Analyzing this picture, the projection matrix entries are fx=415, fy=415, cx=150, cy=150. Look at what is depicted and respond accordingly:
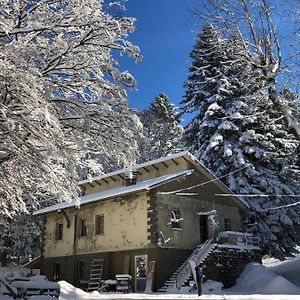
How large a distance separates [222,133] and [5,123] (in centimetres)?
2387

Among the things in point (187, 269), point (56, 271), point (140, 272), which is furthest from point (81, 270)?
point (187, 269)

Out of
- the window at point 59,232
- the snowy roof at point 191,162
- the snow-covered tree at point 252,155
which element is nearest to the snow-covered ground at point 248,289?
the snow-covered tree at point 252,155

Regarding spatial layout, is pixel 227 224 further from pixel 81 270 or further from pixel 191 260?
pixel 81 270

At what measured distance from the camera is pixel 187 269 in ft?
74.8

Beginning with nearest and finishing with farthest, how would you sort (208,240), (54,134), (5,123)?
(5,123)
(54,134)
(208,240)

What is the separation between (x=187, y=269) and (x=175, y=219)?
10.5 ft

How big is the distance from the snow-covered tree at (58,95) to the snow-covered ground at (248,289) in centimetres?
737

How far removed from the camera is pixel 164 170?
92.7ft

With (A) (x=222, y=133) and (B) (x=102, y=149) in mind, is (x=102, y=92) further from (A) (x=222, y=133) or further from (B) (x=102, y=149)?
(A) (x=222, y=133)

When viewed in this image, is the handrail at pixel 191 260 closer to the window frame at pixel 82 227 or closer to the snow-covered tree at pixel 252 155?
the snow-covered tree at pixel 252 155

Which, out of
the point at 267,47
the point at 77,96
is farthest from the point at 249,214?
the point at 77,96

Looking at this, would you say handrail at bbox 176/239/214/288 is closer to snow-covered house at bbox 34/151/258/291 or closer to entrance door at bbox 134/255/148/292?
snow-covered house at bbox 34/151/258/291

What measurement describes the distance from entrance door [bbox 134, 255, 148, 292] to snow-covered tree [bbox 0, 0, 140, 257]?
12104mm

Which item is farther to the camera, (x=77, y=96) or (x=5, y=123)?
(x=77, y=96)
